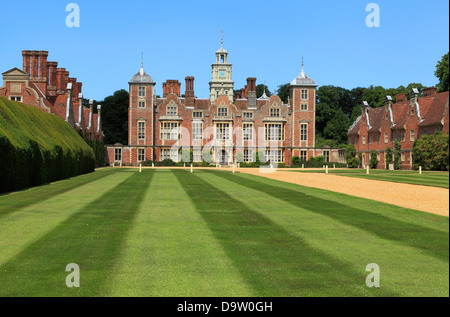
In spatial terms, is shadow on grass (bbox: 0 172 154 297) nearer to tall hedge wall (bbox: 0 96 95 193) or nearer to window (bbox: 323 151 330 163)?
tall hedge wall (bbox: 0 96 95 193)

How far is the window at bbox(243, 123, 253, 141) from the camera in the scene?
69.8 m

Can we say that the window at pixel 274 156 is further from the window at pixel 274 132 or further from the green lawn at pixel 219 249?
the green lawn at pixel 219 249

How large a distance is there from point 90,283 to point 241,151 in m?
63.5

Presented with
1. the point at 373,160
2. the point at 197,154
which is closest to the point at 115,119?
the point at 197,154

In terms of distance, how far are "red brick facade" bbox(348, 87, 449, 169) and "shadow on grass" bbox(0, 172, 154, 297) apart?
4224 centimetres

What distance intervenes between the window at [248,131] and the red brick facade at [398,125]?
16.0 m

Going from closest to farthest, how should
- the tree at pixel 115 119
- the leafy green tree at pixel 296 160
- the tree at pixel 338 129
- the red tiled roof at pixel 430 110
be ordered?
1. the red tiled roof at pixel 430 110
2. the leafy green tree at pixel 296 160
3. the tree at pixel 115 119
4. the tree at pixel 338 129

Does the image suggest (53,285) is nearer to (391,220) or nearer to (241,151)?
(391,220)

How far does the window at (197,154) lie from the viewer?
68.8 m

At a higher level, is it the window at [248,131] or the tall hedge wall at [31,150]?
the window at [248,131]

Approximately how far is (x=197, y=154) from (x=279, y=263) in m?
62.4

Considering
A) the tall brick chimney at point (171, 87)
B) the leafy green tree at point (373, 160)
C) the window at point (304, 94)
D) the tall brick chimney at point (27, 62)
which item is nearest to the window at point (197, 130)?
the tall brick chimney at point (171, 87)

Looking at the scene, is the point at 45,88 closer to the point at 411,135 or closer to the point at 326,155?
the point at 326,155
